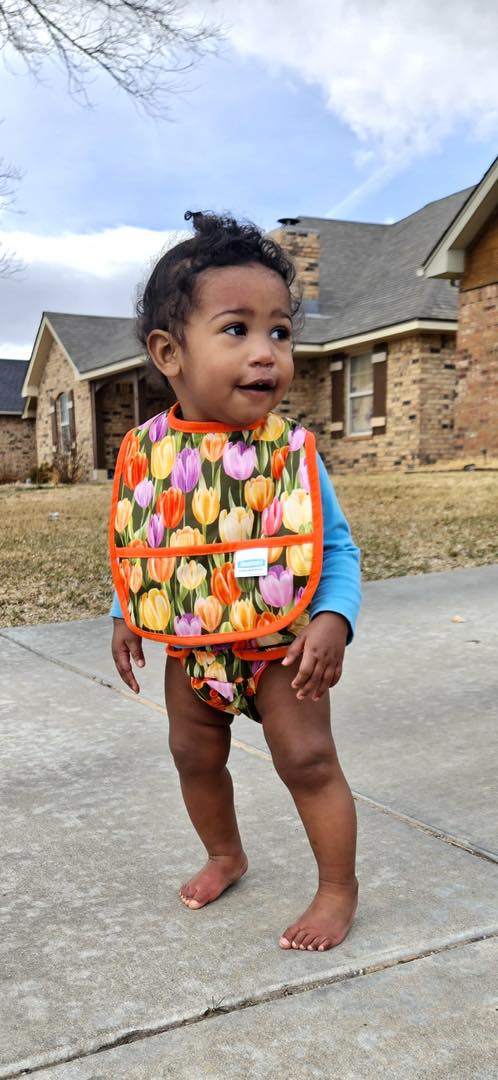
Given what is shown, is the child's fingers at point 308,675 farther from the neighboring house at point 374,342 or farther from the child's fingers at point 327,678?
the neighboring house at point 374,342

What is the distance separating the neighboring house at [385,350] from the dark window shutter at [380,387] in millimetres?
23

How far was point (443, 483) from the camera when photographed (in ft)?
42.1

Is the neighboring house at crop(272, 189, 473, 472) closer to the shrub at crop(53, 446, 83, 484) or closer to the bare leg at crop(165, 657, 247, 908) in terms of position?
the shrub at crop(53, 446, 83, 484)

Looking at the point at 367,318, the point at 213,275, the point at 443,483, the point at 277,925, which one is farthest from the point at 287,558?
the point at 367,318

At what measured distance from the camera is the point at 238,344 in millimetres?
1956

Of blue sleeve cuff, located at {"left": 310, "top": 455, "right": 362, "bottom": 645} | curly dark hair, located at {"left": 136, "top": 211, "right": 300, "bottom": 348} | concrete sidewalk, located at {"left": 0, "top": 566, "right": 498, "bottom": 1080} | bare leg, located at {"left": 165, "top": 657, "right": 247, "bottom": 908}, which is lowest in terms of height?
concrete sidewalk, located at {"left": 0, "top": 566, "right": 498, "bottom": 1080}

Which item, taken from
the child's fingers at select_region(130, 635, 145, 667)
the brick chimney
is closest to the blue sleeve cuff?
the child's fingers at select_region(130, 635, 145, 667)

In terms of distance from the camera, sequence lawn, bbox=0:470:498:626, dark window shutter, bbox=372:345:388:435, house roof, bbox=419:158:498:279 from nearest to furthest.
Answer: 1. lawn, bbox=0:470:498:626
2. house roof, bbox=419:158:498:279
3. dark window shutter, bbox=372:345:388:435

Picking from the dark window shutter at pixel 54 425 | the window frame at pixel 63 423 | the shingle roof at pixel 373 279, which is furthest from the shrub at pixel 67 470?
the dark window shutter at pixel 54 425

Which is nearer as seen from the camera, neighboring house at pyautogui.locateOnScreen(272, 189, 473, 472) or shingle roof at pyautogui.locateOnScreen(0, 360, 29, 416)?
neighboring house at pyautogui.locateOnScreen(272, 189, 473, 472)

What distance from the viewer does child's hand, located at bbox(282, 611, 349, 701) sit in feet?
6.16

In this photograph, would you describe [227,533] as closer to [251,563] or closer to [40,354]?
[251,563]

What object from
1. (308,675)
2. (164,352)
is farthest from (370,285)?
(308,675)

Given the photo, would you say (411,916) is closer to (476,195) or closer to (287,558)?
(287,558)
